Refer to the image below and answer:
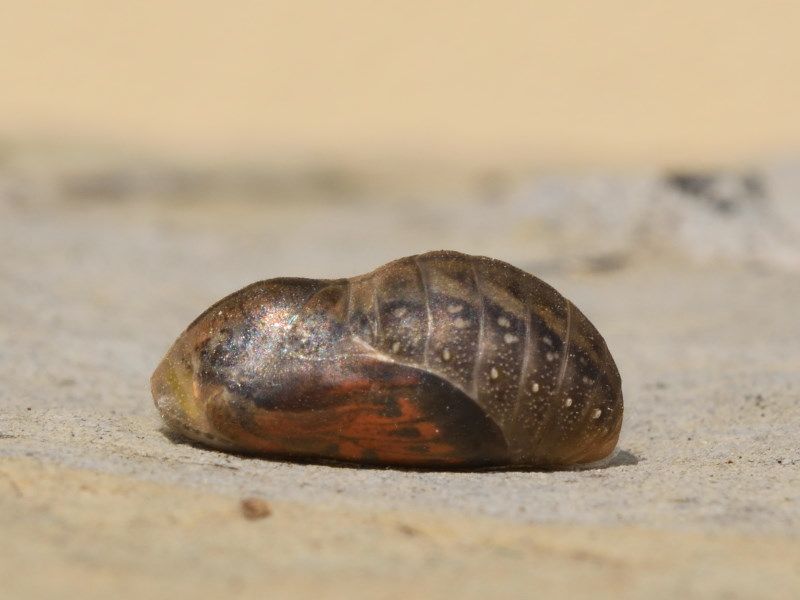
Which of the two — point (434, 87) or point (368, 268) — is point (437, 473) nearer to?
point (368, 268)

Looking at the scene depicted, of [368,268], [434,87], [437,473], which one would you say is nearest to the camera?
[437,473]

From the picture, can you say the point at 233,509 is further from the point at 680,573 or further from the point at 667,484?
the point at 667,484

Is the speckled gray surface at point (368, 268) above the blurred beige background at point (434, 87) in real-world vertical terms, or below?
below

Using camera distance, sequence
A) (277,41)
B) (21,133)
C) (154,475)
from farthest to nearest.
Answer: (277,41) → (21,133) → (154,475)

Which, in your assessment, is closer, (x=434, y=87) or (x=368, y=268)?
(x=368, y=268)

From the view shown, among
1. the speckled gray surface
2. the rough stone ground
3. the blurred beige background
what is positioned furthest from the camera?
the blurred beige background

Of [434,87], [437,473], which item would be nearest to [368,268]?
[437,473]

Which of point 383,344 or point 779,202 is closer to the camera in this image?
point 383,344

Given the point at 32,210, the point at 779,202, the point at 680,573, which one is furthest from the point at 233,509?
the point at 32,210
